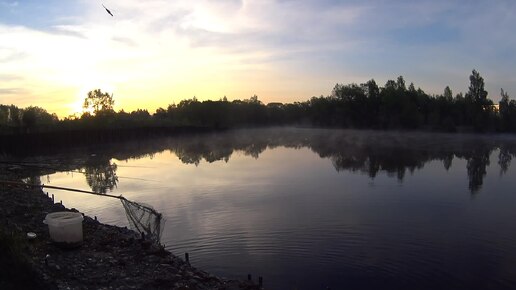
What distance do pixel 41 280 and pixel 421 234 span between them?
42.6ft

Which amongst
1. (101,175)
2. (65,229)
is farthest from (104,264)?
(101,175)

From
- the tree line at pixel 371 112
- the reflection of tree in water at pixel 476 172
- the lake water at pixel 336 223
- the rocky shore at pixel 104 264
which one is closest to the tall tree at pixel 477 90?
the tree line at pixel 371 112

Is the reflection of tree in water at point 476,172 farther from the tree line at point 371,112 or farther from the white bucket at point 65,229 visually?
the tree line at point 371,112

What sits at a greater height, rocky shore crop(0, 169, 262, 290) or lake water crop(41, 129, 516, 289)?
rocky shore crop(0, 169, 262, 290)

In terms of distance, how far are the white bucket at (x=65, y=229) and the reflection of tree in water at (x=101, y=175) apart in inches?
659

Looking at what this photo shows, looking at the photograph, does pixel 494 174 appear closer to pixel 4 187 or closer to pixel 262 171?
pixel 262 171

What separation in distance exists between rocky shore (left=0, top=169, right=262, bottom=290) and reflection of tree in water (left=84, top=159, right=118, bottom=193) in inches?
603

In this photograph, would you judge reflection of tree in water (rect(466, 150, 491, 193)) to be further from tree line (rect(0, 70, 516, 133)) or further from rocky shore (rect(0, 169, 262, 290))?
tree line (rect(0, 70, 516, 133))

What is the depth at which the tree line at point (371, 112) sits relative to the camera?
346ft

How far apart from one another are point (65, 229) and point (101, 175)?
2593 centimetres

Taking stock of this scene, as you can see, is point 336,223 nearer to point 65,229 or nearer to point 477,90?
point 65,229

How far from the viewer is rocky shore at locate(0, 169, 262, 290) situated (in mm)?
10039

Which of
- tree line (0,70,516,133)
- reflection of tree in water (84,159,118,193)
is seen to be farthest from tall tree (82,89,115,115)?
reflection of tree in water (84,159,118,193)

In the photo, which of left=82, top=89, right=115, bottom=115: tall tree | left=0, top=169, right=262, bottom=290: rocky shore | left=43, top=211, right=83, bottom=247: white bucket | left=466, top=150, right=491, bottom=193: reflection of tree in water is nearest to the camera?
left=0, top=169, right=262, bottom=290: rocky shore
